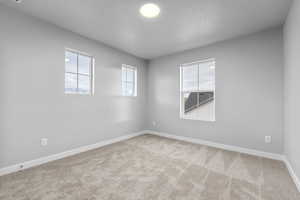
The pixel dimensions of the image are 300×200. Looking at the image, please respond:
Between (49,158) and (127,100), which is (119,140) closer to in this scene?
(127,100)

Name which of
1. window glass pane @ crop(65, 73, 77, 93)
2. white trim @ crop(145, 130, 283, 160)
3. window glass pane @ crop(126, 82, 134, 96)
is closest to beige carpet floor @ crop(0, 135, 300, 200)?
white trim @ crop(145, 130, 283, 160)

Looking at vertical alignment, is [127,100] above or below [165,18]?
below

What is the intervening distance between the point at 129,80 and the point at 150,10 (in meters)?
2.40

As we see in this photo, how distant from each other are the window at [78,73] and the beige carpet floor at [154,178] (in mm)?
1484

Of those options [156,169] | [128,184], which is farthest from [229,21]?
[128,184]

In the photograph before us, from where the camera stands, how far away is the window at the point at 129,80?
4.05m

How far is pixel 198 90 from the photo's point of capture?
367 centimetres

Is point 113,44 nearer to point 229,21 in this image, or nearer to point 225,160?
point 229,21

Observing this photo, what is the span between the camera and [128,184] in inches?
70.6

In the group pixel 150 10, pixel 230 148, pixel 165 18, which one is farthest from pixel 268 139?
pixel 150 10

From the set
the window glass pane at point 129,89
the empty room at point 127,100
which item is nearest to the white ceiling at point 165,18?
the empty room at point 127,100

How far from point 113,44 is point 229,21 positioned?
2.71 metres

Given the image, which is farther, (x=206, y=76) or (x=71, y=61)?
(x=206, y=76)

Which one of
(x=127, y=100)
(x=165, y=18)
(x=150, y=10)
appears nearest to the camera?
(x=150, y=10)
